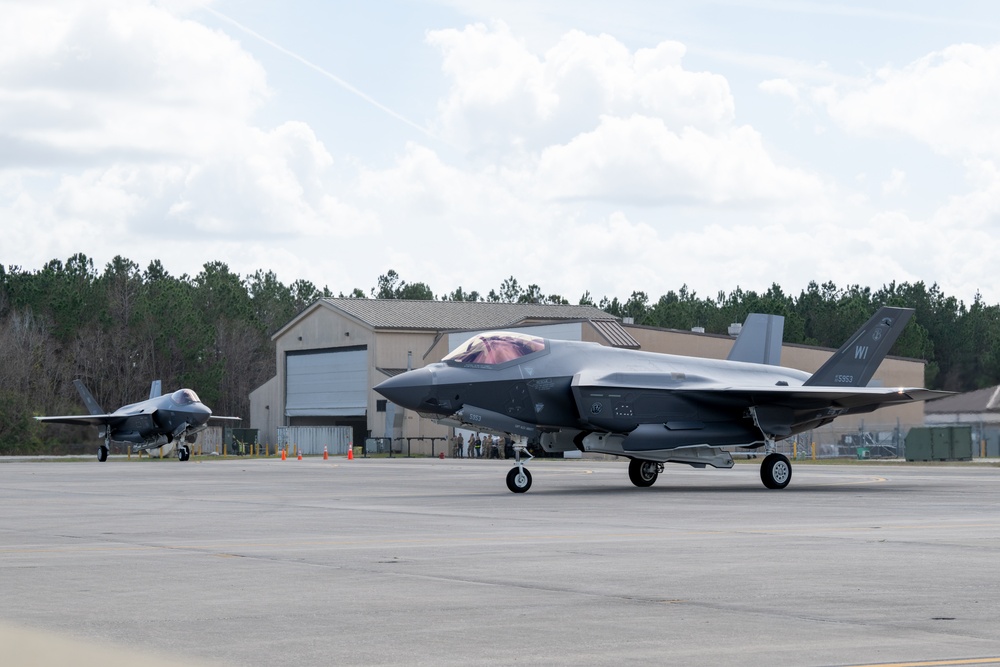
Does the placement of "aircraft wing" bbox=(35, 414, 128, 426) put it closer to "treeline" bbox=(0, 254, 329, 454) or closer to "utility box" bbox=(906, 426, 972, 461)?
"treeline" bbox=(0, 254, 329, 454)

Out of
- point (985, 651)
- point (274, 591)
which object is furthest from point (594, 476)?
point (985, 651)

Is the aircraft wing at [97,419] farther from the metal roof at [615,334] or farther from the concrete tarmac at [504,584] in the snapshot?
the concrete tarmac at [504,584]

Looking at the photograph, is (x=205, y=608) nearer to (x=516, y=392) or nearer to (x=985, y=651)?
(x=985, y=651)

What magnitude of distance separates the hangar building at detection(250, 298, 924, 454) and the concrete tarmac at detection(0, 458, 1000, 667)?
162ft

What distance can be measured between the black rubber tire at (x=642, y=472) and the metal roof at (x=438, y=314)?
52.9m

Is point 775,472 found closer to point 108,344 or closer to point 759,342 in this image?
point 759,342

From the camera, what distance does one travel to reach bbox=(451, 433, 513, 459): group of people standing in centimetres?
6612

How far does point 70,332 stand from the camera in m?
108

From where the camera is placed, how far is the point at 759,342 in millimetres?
29750

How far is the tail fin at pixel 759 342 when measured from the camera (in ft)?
97.4

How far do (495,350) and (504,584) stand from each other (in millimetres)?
14720

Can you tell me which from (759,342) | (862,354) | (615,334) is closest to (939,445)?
(615,334)

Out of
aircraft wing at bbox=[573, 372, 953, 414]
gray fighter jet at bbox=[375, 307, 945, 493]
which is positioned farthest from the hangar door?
aircraft wing at bbox=[573, 372, 953, 414]

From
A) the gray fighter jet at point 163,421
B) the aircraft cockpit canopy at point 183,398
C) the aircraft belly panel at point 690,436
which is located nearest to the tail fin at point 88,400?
the gray fighter jet at point 163,421
